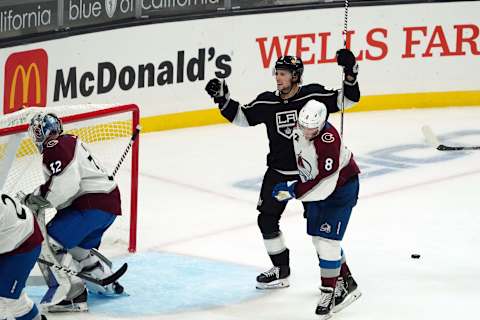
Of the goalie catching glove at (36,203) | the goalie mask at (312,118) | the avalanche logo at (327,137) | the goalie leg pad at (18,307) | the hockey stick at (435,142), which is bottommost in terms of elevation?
the hockey stick at (435,142)

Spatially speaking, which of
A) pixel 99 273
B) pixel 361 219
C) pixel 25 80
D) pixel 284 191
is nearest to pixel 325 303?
pixel 284 191

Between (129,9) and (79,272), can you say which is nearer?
(79,272)

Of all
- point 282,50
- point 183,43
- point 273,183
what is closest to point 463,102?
point 282,50

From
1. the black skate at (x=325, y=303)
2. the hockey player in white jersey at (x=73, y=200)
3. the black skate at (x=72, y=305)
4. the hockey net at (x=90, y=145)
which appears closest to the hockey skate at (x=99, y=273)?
the hockey player in white jersey at (x=73, y=200)

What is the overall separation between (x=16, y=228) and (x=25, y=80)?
12.8ft

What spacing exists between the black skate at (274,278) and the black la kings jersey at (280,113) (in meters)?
0.55

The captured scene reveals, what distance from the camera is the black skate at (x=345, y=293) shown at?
641cm

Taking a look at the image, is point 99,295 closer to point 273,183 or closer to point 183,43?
point 273,183

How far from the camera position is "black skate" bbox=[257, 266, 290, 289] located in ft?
22.2

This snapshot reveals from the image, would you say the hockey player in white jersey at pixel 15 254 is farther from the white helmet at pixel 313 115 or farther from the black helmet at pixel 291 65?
the black helmet at pixel 291 65

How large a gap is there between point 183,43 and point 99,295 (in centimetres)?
401

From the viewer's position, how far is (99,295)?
6.57 meters

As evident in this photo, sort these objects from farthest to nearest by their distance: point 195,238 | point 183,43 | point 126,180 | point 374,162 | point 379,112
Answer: point 379,112
point 183,43
point 374,162
point 126,180
point 195,238

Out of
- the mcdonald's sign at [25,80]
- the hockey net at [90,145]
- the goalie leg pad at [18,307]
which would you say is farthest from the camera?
the mcdonald's sign at [25,80]
